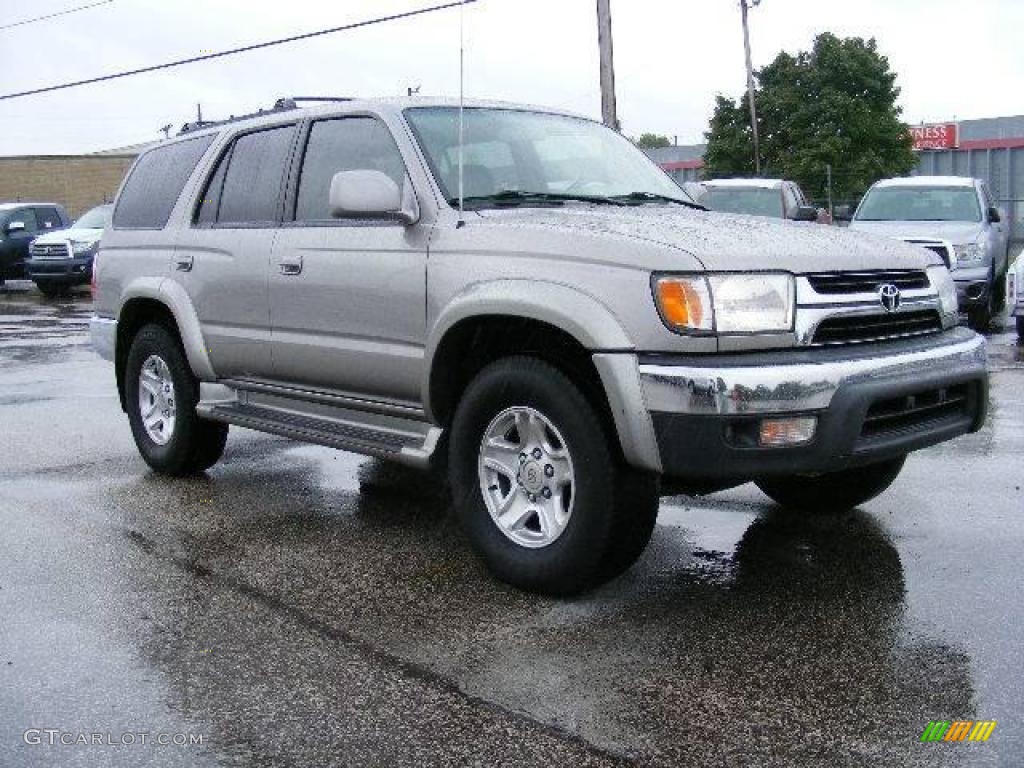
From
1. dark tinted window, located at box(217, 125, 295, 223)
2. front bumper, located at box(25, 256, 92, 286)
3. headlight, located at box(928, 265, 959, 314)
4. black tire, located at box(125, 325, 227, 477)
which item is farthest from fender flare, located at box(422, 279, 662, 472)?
front bumper, located at box(25, 256, 92, 286)

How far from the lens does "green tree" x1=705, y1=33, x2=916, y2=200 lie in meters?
44.7

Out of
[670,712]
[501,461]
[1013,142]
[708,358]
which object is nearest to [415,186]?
[501,461]

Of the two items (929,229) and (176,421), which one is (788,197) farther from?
(176,421)

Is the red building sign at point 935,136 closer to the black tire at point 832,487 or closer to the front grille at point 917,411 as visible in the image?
the black tire at point 832,487

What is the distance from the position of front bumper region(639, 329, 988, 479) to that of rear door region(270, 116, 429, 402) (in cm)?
128

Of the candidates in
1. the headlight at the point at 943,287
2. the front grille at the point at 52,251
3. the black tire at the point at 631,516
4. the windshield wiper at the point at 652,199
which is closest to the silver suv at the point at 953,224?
the windshield wiper at the point at 652,199

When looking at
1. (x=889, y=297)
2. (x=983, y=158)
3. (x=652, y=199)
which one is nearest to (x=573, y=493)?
(x=889, y=297)

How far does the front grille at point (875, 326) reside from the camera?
4277mm

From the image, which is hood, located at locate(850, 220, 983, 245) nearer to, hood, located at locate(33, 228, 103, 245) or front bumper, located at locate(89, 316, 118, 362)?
front bumper, located at locate(89, 316, 118, 362)

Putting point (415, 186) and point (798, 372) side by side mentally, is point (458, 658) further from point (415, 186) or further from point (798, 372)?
point (415, 186)

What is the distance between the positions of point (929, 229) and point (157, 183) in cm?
1037

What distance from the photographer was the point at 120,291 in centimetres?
696

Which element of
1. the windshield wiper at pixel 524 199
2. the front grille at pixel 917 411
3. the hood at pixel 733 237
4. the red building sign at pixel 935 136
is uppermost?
the red building sign at pixel 935 136

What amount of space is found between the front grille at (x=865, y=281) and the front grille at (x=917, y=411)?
415 mm
